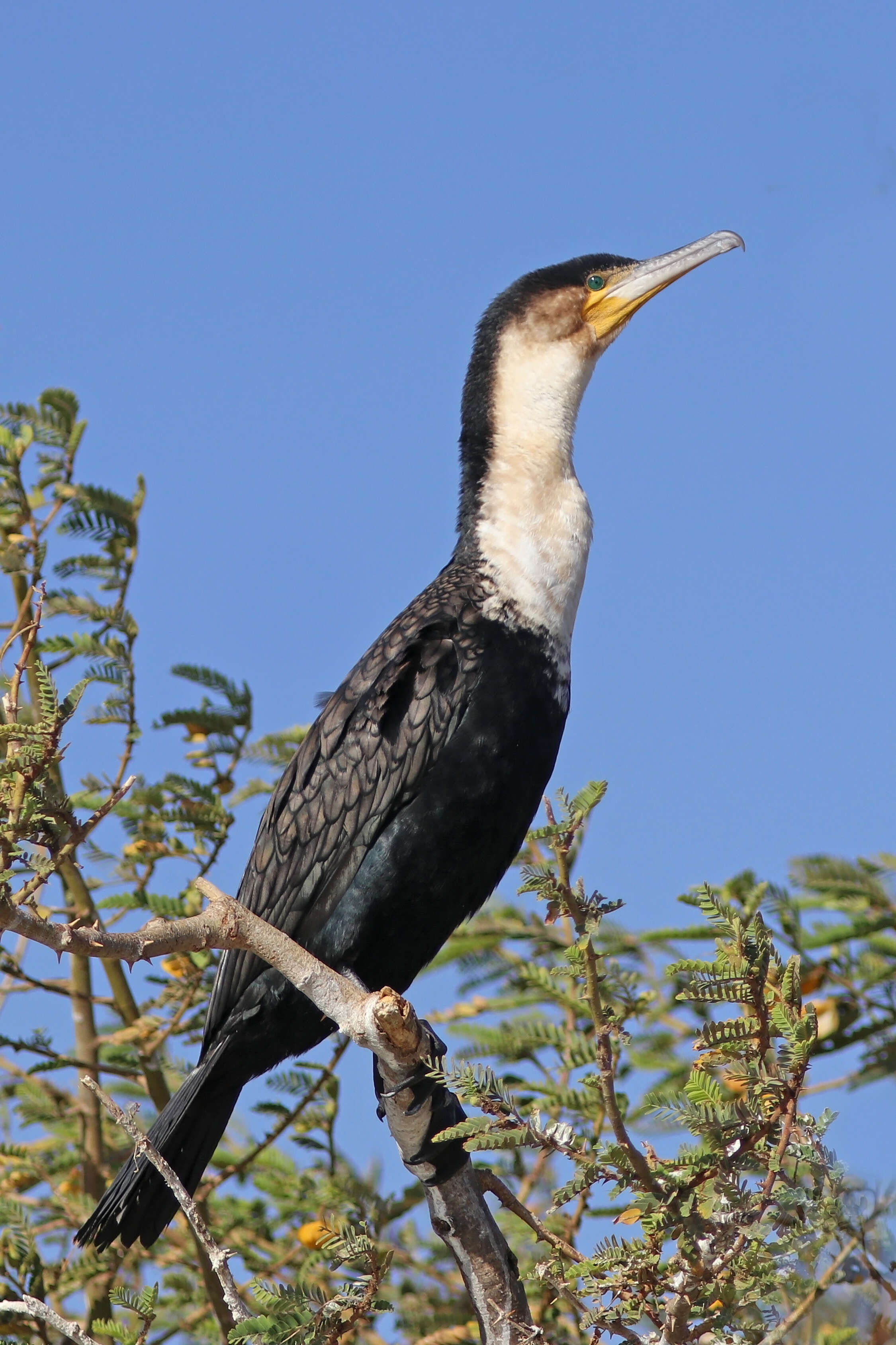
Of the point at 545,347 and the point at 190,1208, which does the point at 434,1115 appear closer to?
the point at 190,1208

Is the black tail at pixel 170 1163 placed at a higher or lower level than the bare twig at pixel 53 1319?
higher

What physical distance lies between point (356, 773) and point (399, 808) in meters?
0.15

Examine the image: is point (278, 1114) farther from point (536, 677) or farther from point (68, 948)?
point (68, 948)

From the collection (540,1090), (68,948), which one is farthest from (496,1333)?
(68,948)

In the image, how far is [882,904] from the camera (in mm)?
4316

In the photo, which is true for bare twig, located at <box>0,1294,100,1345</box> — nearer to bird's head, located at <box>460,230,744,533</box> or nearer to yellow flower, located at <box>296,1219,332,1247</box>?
yellow flower, located at <box>296,1219,332,1247</box>

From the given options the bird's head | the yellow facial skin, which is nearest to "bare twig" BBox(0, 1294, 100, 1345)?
the bird's head

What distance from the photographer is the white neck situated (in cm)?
414

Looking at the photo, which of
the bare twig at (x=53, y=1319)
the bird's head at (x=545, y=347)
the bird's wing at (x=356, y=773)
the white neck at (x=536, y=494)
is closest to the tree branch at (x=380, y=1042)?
the bare twig at (x=53, y=1319)

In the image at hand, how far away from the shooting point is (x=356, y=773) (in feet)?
12.7

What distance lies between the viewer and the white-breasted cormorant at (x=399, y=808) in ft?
12.4

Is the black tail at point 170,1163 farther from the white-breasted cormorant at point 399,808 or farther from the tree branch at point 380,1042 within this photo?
the tree branch at point 380,1042

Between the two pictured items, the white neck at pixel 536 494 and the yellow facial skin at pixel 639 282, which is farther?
the yellow facial skin at pixel 639 282

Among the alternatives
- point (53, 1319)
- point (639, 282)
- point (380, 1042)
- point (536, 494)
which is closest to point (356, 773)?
point (380, 1042)
